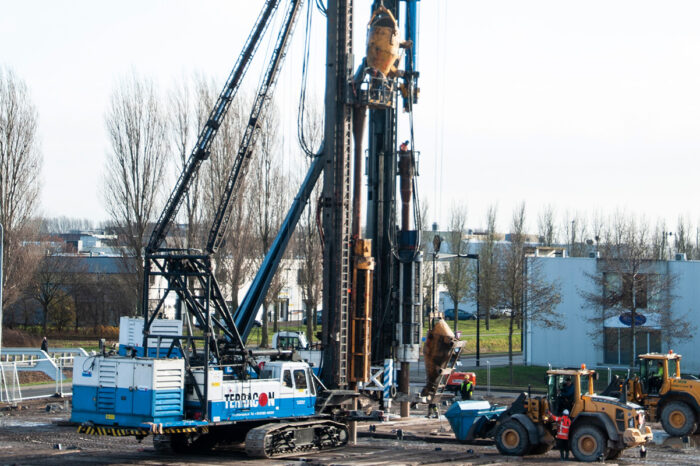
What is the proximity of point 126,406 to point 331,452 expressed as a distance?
617 cm

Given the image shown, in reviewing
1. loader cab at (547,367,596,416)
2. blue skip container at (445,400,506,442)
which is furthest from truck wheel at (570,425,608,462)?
blue skip container at (445,400,506,442)

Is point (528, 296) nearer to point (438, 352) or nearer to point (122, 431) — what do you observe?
point (438, 352)

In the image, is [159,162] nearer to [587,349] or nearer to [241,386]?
[587,349]

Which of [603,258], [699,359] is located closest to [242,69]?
[603,258]

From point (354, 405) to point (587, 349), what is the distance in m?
27.2

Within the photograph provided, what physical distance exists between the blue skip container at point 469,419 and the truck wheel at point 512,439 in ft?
6.00

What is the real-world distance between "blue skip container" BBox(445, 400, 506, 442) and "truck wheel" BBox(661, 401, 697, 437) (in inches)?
233

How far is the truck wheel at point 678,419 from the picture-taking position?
92.9ft

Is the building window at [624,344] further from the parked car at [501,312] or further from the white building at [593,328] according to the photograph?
the parked car at [501,312]

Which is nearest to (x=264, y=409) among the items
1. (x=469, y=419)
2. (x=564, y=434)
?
(x=469, y=419)

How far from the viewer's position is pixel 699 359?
49594mm

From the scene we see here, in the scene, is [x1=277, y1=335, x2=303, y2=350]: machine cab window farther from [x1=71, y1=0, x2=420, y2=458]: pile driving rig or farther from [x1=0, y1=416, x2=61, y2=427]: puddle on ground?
[x1=0, y1=416, x2=61, y2=427]: puddle on ground

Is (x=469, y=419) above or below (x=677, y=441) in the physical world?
above

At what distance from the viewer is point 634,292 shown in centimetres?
4509
